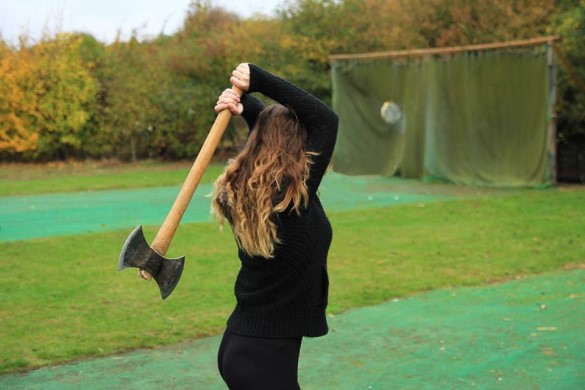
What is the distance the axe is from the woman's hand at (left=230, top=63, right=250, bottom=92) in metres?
0.03

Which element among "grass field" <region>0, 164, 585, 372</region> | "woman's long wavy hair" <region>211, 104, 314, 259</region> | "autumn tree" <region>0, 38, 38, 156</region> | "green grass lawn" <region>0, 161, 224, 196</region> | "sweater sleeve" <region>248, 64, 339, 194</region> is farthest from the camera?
"autumn tree" <region>0, 38, 38, 156</region>

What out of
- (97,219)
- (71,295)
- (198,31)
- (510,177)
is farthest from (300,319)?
(198,31)

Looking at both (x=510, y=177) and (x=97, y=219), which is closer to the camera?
(x=97, y=219)

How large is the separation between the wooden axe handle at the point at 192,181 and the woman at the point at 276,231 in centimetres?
7

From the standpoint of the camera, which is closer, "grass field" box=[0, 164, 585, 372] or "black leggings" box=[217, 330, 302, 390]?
"black leggings" box=[217, 330, 302, 390]

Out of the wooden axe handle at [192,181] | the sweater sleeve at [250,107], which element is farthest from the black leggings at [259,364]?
the sweater sleeve at [250,107]

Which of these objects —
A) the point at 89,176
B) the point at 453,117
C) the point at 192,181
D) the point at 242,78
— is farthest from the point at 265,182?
the point at 89,176

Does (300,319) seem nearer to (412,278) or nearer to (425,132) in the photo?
(412,278)

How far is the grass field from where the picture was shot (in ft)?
20.8

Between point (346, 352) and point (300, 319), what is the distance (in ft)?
8.96

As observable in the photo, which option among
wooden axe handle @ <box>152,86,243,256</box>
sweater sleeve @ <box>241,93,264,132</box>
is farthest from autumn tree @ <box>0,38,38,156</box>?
wooden axe handle @ <box>152,86,243,256</box>

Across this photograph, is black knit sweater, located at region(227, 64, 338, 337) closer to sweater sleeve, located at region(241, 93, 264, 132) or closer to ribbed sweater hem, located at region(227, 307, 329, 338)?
ribbed sweater hem, located at region(227, 307, 329, 338)

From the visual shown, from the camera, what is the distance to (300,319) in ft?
10.2

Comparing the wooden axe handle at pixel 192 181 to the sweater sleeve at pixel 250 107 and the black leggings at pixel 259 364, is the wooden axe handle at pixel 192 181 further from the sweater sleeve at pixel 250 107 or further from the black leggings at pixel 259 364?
the black leggings at pixel 259 364
